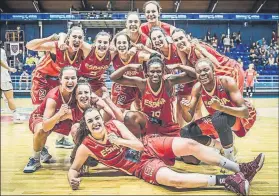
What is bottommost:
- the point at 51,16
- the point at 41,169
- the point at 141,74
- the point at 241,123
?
the point at 41,169

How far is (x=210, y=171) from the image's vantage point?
2.99m

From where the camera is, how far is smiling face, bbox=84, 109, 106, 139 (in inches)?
106

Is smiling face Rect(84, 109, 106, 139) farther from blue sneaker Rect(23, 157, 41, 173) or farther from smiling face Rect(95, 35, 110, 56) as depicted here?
blue sneaker Rect(23, 157, 41, 173)

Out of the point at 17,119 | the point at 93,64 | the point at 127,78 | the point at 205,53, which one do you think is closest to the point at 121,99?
the point at 127,78

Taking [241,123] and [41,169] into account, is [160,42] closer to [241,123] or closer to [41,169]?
[241,123]

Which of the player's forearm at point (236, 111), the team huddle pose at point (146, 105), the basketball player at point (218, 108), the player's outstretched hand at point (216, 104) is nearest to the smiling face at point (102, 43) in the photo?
the team huddle pose at point (146, 105)

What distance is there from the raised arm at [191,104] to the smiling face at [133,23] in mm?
740

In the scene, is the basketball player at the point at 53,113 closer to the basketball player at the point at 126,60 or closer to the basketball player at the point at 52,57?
A: the basketball player at the point at 52,57

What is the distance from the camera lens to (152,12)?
3.25 metres

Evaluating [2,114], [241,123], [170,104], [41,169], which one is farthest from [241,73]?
[2,114]

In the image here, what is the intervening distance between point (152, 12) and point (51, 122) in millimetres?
1337

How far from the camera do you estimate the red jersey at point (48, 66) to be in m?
3.33

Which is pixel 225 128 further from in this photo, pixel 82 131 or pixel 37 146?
pixel 37 146

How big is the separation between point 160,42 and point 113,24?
433cm
